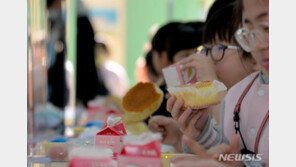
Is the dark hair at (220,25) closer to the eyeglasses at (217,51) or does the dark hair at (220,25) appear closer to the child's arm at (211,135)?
the eyeglasses at (217,51)

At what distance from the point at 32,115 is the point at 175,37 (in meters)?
0.70

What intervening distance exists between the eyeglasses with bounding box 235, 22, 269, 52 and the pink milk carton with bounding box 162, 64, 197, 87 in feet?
0.50

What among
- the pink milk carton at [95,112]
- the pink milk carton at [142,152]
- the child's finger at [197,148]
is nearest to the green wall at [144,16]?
the pink milk carton at [95,112]

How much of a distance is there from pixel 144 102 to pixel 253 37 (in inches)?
17.7

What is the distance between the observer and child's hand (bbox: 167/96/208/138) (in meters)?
1.01

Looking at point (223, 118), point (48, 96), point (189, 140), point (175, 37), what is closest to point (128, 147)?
point (189, 140)

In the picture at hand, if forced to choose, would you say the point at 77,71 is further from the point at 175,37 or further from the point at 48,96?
the point at 175,37

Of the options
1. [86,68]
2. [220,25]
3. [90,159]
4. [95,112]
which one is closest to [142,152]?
Result: [90,159]

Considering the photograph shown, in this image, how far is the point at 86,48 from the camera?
3.05 metres

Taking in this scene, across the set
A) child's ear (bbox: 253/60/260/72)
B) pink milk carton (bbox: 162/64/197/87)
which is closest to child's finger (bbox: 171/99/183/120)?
pink milk carton (bbox: 162/64/197/87)

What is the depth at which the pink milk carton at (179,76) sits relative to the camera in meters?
1.12

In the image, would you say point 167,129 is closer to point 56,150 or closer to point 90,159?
point 56,150

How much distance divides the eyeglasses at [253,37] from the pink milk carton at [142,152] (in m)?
0.37

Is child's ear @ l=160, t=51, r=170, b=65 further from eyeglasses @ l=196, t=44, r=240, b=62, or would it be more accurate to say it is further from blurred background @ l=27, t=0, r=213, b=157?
eyeglasses @ l=196, t=44, r=240, b=62
